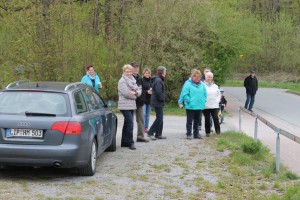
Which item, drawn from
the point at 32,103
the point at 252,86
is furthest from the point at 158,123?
the point at 252,86

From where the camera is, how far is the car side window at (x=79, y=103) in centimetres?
780

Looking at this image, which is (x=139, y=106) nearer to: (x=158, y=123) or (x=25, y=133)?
(x=158, y=123)

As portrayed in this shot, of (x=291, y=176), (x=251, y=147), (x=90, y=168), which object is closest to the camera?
(x=90, y=168)

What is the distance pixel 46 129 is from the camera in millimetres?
7207

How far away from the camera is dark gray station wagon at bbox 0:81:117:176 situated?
7137 mm

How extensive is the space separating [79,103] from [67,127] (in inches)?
32.6

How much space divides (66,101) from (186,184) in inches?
86.8

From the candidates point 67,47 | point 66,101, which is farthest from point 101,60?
point 66,101

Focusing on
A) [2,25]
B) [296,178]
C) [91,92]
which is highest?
[2,25]

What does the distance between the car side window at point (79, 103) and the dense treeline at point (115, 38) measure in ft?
31.7

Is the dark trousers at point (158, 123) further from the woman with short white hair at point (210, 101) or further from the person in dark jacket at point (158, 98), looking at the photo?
the woman with short white hair at point (210, 101)

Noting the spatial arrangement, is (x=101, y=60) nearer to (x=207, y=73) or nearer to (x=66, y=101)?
(x=207, y=73)

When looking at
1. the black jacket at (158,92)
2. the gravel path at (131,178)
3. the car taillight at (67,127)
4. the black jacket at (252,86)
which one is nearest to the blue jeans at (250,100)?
the black jacket at (252,86)

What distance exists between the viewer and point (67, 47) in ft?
60.9
